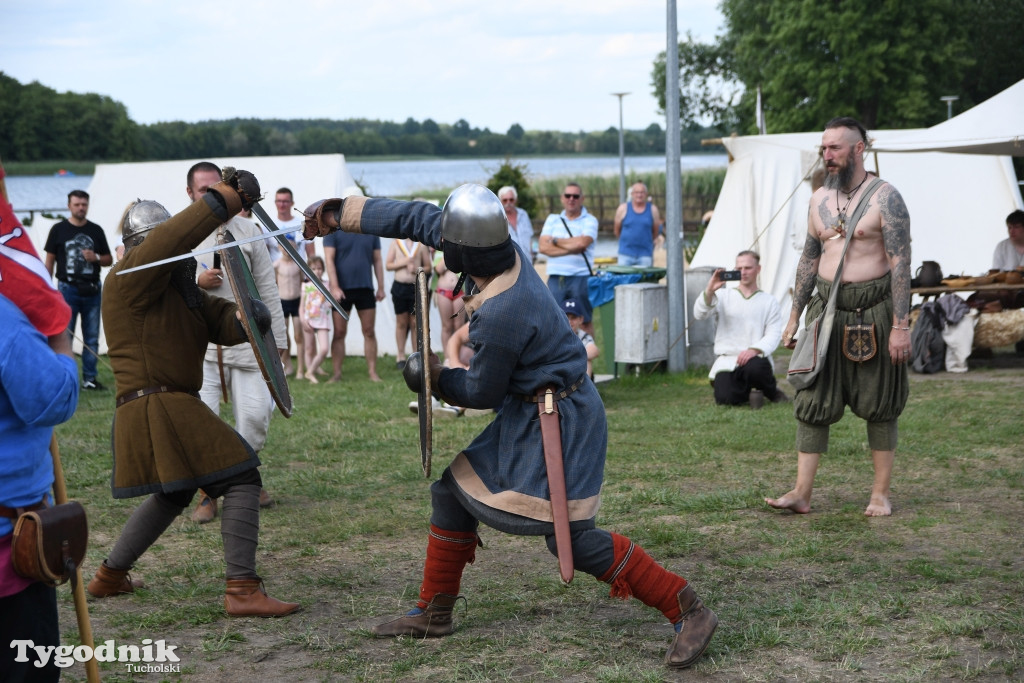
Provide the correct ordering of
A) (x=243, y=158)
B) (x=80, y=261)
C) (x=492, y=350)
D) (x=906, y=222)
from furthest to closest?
1. (x=243, y=158)
2. (x=80, y=261)
3. (x=906, y=222)
4. (x=492, y=350)

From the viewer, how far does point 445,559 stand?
3744 millimetres

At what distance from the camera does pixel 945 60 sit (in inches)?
1280

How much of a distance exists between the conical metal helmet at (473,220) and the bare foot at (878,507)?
2.94 metres

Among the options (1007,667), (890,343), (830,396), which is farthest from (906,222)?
(1007,667)

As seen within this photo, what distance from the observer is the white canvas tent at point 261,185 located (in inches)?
493

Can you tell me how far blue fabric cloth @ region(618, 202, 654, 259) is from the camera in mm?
11195

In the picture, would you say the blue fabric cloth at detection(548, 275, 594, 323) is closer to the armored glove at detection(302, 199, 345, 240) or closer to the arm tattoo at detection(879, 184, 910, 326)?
the arm tattoo at detection(879, 184, 910, 326)

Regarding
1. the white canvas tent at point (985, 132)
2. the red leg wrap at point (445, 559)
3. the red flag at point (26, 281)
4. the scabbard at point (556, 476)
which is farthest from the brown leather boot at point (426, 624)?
the white canvas tent at point (985, 132)

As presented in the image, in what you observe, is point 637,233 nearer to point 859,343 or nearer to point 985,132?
point 985,132

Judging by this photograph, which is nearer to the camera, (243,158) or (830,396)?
(830,396)

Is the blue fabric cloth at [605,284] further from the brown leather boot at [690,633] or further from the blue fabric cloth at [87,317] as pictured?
the brown leather boot at [690,633]

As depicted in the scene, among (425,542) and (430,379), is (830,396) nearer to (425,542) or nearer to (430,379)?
(425,542)

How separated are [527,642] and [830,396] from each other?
2282 millimetres

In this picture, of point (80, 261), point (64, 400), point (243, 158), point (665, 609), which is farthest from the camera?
point (243, 158)
